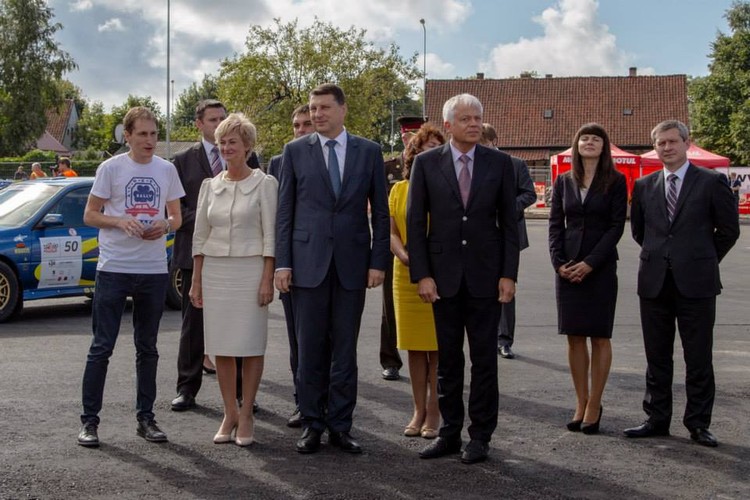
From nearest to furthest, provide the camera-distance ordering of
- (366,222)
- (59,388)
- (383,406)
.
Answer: (366,222), (383,406), (59,388)

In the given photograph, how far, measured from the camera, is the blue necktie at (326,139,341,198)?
6.37 m

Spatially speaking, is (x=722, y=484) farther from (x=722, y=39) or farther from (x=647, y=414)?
(x=722, y=39)

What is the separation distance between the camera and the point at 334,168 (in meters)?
6.39

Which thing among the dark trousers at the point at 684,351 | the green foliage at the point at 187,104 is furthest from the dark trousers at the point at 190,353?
the green foliage at the point at 187,104

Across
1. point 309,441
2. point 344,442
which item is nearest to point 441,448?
point 344,442

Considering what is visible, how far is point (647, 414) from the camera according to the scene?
6.97 metres

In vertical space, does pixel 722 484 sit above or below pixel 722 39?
below

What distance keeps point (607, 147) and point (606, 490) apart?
2.43 metres

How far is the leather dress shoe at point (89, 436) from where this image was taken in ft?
20.6

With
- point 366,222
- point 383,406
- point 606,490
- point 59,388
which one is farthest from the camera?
point 59,388

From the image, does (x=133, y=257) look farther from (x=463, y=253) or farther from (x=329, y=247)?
(x=463, y=253)

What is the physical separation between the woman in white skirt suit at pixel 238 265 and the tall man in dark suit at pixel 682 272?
2.41m

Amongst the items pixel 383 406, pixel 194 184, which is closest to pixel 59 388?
pixel 194 184

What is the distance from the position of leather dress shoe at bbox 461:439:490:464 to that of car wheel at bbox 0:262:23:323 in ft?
24.9
